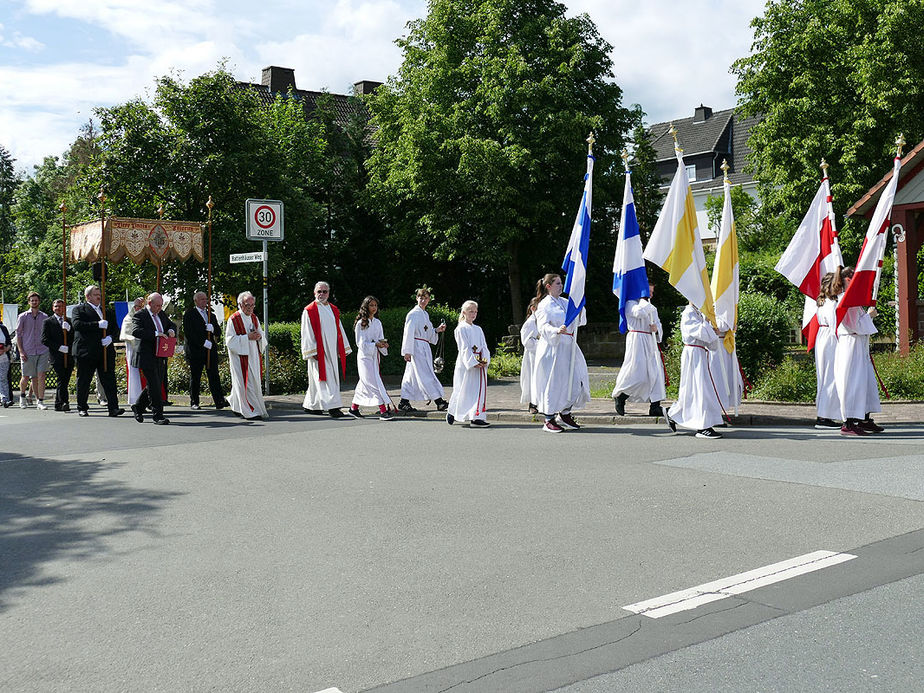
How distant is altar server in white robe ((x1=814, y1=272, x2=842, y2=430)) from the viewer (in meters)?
12.3

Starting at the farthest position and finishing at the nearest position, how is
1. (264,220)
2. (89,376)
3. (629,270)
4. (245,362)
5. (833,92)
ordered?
1. (833,92)
2. (264,220)
3. (89,376)
4. (245,362)
5. (629,270)

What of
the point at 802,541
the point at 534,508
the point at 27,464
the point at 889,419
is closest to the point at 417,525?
the point at 534,508

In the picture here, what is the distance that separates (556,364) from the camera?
1267 cm

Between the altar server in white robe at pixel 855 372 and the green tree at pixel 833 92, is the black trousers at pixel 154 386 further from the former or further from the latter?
the green tree at pixel 833 92

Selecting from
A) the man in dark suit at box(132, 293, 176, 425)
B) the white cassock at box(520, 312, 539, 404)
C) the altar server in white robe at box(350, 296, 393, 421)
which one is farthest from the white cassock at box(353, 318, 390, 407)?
the man in dark suit at box(132, 293, 176, 425)

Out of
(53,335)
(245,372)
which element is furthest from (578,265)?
(53,335)

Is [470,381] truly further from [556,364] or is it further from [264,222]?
[264,222]

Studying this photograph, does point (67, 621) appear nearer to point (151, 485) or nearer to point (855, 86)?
point (151, 485)

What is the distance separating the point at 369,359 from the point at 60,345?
5.68 m

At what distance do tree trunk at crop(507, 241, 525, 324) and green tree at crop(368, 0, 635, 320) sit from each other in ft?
0.15

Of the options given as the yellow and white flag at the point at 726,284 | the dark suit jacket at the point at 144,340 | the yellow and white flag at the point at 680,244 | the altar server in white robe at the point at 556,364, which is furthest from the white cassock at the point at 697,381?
the dark suit jacket at the point at 144,340

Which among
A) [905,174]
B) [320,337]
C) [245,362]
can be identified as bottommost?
[245,362]

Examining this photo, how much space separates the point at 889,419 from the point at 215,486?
29.2ft

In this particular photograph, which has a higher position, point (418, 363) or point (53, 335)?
point (53, 335)
